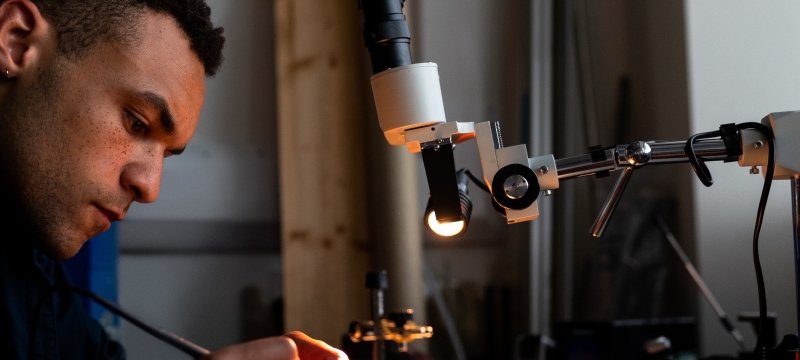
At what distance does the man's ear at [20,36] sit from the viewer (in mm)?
1001

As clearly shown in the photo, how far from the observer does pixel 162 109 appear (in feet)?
3.42

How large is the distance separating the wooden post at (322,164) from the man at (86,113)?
1209 mm

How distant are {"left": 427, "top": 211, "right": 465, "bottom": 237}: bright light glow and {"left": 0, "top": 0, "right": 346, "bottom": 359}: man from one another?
0.23 m

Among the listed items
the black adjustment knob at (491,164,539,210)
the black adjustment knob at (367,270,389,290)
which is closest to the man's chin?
the black adjustment knob at (367,270,389,290)

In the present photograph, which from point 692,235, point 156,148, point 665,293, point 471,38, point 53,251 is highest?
point 471,38

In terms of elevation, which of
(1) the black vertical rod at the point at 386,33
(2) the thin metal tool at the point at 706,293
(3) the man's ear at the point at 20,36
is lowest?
(2) the thin metal tool at the point at 706,293

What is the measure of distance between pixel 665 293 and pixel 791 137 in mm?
1454

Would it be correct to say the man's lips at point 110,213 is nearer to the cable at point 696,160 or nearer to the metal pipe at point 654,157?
the metal pipe at point 654,157

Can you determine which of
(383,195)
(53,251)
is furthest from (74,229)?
(383,195)

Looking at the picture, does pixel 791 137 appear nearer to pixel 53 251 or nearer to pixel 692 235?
pixel 53 251

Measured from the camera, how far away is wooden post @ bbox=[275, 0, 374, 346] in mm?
2271

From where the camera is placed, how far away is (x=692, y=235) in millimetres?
2066

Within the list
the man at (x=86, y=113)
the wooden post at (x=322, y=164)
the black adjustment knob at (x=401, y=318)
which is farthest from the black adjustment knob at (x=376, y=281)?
the wooden post at (x=322, y=164)

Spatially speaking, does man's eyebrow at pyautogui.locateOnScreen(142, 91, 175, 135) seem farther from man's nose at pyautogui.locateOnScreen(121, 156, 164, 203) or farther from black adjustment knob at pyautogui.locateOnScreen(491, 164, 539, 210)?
black adjustment knob at pyautogui.locateOnScreen(491, 164, 539, 210)
